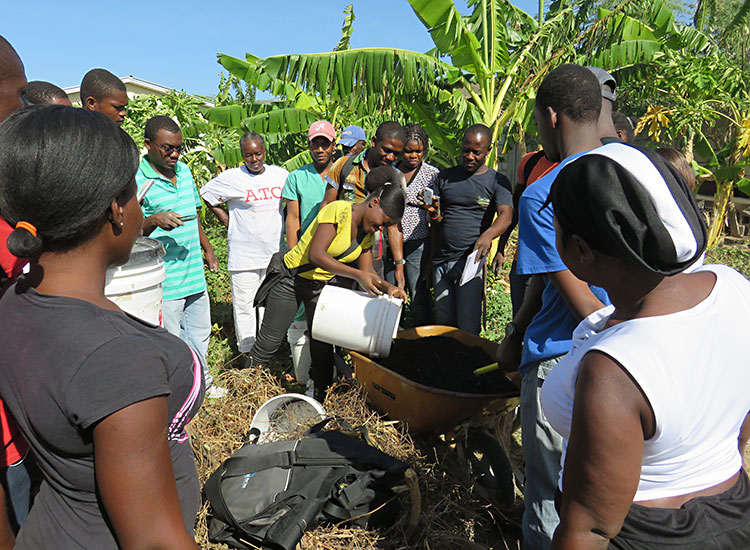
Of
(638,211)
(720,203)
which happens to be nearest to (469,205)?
(638,211)

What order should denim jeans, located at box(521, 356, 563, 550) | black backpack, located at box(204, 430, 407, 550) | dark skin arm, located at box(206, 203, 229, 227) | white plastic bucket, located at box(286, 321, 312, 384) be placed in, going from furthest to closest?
dark skin arm, located at box(206, 203, 229, 227), white plastic bucket, located at box(286, 321, 312, 384), black backpack, located at box(204, 430, 407, 550), denim jeans, located at box(521, 356, 563, 550)

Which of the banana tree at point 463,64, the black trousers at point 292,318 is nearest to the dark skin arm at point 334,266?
the black trousers at point 292,318

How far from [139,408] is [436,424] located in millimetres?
2397

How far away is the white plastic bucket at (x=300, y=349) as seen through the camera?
160 inches

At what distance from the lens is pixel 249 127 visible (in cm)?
843

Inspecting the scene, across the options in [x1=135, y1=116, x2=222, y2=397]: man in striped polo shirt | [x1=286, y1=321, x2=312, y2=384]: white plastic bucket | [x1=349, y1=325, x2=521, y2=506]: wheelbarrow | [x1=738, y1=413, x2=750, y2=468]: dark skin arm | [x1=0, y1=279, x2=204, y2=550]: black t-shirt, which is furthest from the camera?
[x1=286, y1=321, x2=312, y2=384]: white plastic bucket

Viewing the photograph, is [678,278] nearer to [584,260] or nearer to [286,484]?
[584,260]

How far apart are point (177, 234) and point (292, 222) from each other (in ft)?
3.60

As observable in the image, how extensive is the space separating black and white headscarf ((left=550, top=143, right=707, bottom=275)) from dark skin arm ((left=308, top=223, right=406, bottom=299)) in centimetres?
232

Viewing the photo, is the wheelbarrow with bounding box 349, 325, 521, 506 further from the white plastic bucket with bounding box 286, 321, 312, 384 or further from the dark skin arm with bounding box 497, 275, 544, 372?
the white plastic bucket with bounding box 286, 321, 312, 384

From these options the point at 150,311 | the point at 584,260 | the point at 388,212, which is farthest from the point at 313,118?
the point at 584,260

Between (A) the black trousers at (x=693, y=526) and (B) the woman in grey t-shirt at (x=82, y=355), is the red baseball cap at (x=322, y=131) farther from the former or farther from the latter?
(A) the black trousers at (x=693, y=526)

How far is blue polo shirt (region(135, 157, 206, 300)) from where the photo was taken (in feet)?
11.8

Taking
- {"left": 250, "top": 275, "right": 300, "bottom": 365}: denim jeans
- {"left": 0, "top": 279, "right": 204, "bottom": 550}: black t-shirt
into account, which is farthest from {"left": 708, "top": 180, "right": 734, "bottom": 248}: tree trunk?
{"left": 0, "top": 279, "right": 204, "bottom": 550}: black t-shirt
